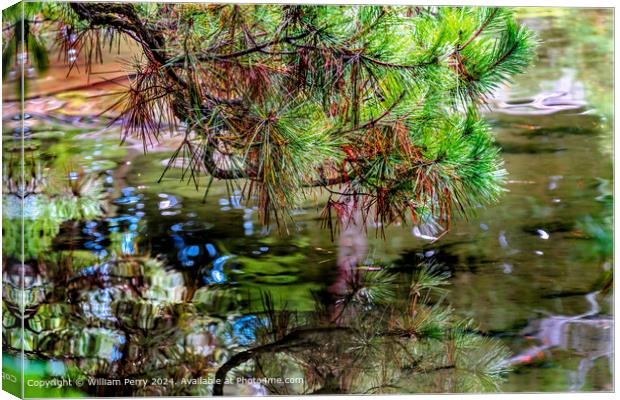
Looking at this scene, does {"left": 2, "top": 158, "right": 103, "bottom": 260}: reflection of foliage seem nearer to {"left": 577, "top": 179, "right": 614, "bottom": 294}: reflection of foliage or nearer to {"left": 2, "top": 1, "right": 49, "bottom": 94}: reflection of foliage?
{"left": 2, "top": 1, "right": 49, "bottom": 94}: reflection of foliage

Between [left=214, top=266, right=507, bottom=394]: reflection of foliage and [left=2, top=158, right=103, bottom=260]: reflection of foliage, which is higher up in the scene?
[left=2, top=158, right=103, bottom=260]: reflection of foliage

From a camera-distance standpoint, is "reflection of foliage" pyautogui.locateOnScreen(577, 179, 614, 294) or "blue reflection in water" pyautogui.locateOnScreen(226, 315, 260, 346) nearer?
"blue reflection in water" pyautogui.locateOnScreen(226, 315, 260, 346)

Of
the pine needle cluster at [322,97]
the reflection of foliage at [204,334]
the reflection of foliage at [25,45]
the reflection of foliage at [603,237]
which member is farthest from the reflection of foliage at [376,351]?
the reflection of foliage at [25,45]

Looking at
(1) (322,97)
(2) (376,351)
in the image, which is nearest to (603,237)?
(2) (376,351)

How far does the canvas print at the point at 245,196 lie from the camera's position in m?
3.61

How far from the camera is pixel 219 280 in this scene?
11.9 ft

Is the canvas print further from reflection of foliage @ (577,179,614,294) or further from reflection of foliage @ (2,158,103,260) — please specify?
reflection of foliage @ (577,179,614,294)

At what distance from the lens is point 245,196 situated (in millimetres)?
3625

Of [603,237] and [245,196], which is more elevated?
[245,196]

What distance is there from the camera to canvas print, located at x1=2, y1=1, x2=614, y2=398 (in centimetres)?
361

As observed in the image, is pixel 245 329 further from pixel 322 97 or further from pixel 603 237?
pixel 603 237

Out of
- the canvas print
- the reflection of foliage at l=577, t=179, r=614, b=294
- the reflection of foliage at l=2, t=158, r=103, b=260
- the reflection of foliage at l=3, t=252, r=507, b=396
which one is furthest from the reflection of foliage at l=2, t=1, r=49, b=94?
the reflection of foliage at l=577, t=179, r=614, b=294

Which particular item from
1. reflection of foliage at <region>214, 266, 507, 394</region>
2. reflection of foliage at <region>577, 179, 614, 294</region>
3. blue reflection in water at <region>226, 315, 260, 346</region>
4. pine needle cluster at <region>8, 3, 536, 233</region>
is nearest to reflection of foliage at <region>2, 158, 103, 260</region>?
pine needle cluster at <region>8, 3, 536, 233</region>

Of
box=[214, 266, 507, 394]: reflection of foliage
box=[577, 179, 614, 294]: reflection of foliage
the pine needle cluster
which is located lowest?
box=[214, 266, 507, 394]: reflection of foliage
